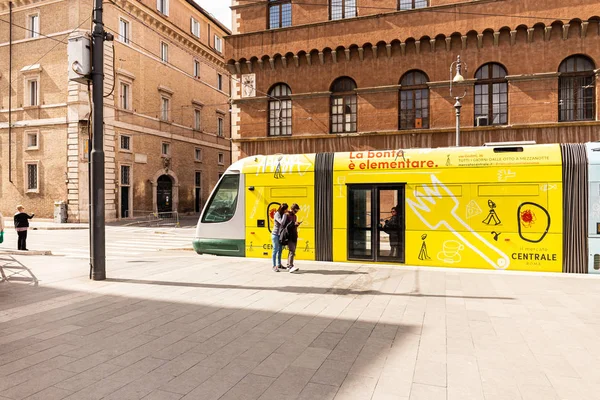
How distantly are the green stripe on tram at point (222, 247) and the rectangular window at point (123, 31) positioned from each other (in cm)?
2453

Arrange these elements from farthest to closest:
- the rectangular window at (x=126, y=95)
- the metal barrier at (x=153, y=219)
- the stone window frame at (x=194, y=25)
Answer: the stone window frame at (x=194, y=25), the rectangular window at (x=126, y=95), the metal barrier at (x=153, y=219)

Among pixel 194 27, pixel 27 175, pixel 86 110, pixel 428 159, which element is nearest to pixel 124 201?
pixel 27 175

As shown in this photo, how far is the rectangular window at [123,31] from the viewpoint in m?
30.7

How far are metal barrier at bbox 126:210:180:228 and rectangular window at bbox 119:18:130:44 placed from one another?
513 inches

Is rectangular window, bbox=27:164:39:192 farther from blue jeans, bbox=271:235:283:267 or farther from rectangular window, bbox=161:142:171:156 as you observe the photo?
blue jeans, bbox=271:235:283:267

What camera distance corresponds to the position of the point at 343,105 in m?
21.8

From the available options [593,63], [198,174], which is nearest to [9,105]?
[198,174]


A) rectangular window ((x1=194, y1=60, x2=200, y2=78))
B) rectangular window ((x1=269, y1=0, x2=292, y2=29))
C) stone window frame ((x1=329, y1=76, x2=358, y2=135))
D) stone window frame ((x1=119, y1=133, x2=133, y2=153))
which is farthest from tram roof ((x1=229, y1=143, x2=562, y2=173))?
rectangular window ((x1=194, y1=60, x2=200, y2=78))

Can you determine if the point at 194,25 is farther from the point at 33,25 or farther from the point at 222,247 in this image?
the point at 222,247

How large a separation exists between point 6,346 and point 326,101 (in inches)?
749

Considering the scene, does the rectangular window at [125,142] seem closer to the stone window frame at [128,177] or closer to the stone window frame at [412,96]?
the stone window frame at [128,177]

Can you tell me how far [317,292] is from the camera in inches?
310

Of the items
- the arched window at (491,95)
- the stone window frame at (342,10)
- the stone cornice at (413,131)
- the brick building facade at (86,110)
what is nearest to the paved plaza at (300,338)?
the stone cornice at (413,131)

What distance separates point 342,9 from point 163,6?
2020cm
